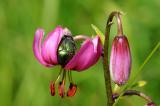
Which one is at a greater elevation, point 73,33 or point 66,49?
point 73,33

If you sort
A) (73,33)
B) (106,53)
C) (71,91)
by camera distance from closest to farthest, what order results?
(106,53), (71,91), (73,33)

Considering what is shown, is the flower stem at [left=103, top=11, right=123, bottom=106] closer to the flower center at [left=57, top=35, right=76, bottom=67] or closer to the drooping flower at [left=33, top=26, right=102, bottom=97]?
the drooping flower at [left=33, top=26, right=102, bottom=97]

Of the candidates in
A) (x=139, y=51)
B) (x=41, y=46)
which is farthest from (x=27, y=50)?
(x=41, y=46)

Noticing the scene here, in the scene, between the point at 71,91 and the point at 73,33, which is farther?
the point at 73,33

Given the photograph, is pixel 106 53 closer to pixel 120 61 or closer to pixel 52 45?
pixel 120 61

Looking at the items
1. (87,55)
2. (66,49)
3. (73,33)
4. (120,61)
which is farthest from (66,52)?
(73,33)

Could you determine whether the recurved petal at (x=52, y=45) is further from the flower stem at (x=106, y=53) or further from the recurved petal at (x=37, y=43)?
the flower stem at (x=106, y=53)

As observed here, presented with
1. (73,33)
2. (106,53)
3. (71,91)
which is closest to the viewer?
(106,53)

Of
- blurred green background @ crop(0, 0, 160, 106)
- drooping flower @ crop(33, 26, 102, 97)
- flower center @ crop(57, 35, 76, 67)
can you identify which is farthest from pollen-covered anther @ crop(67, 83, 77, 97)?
blurred green background @ crop(0, 0, 160, 106)

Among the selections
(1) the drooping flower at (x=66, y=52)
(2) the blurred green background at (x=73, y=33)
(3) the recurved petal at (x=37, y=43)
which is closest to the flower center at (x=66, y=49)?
(1) the drooping flower at (x=66, y=52)
